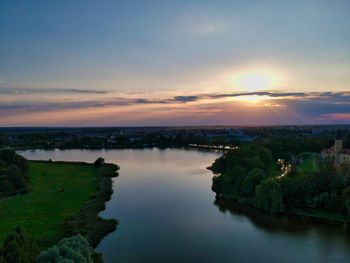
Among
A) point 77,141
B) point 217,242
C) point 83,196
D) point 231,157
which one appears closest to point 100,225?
point 217,242

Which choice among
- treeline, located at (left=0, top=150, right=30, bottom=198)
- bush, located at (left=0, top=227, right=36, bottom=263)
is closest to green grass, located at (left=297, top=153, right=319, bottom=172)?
treeline, located at (left=0, top=150, right=30, bottom=198)

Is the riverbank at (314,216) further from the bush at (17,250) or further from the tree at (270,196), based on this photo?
the bush at (17,250)

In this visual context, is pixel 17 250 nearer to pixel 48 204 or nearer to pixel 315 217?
pixel 48 204

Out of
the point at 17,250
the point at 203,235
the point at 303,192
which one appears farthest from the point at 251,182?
the point at 17,250

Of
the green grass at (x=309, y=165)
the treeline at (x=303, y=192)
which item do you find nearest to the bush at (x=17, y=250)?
the treeline at (x=303, y=192)

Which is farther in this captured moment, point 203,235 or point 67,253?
point 203,235

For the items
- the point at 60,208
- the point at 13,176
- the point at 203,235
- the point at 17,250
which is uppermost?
the point at 17,250

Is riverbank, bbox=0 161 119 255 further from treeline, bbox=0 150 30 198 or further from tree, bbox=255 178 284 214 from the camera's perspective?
tree, bbox=255 178 284 214
